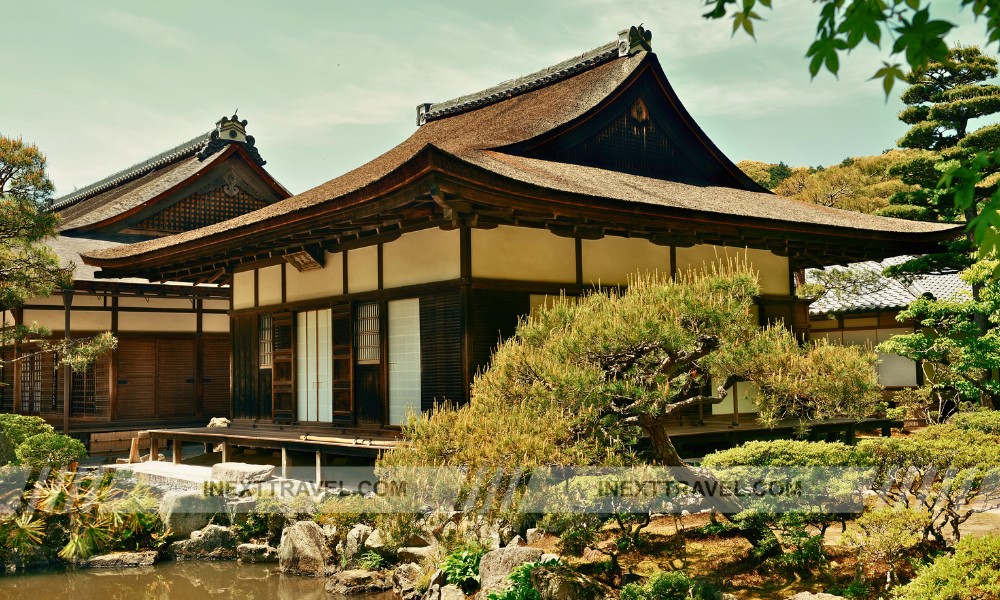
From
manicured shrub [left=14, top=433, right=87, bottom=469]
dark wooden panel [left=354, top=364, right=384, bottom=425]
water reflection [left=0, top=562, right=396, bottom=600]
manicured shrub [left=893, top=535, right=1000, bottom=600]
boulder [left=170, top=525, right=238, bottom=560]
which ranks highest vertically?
dark wooden panel [left=354, top=364, right=384, bottom=425]

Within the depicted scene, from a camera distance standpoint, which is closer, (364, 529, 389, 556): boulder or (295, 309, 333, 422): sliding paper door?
(364, 529, 389, 556): boulder

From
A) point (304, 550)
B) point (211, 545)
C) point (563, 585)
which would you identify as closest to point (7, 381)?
point (211, 545)

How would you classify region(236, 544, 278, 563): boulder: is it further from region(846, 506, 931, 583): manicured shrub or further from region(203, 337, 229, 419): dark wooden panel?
region(203, 337, 229, 419): dark wooden panel

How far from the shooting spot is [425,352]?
1188cm

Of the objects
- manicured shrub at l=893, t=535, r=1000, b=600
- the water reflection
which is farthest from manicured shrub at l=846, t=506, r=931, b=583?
the water reflection

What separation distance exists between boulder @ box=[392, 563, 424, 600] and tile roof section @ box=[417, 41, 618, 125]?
1088 cm

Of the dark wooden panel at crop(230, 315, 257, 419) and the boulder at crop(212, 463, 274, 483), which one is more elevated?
the dark wooden panel at crop(230, 315, 257, 419)

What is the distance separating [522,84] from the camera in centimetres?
1919

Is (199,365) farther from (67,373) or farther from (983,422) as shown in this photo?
(983,422)

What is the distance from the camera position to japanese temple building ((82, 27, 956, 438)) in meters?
11.3

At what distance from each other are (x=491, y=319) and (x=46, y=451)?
24.6 ft

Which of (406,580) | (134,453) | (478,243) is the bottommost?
(406,580)

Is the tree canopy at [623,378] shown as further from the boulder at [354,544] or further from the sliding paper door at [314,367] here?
the sliding paper door at [314,367]

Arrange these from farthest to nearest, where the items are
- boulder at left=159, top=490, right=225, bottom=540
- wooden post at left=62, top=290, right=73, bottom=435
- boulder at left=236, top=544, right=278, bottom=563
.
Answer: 1. wooden post at left=62, top=290, right=73, bottom=435
2. boulder at left=159, top=490, right=225, bottom=540
3. boulder at left=236, top=544, right=278, bottom=563
